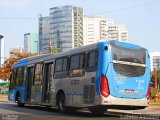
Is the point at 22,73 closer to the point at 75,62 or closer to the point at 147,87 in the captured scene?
the point at 75,62

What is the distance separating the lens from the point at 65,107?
20.3 meters

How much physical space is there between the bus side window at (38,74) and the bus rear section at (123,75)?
7034 millimetres

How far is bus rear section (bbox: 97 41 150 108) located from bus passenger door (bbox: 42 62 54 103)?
544 centimetres

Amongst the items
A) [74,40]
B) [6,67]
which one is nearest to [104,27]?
[74,40]

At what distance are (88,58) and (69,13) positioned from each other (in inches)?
2436

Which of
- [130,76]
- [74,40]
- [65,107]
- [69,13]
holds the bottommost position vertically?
[65,107]

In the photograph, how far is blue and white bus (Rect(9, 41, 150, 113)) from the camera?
56.1 feet

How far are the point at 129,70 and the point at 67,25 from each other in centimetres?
5820

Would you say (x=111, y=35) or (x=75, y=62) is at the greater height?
(x=111, y=35)

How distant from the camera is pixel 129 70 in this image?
17.9 m

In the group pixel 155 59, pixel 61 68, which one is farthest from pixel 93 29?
pixel 155 59

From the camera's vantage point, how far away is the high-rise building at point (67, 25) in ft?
249

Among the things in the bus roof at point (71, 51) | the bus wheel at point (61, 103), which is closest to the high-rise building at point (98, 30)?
the bus roof at point (71, 51)

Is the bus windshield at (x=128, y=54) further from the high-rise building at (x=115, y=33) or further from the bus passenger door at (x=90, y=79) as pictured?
the high-rise building at (x=115, y=33)
